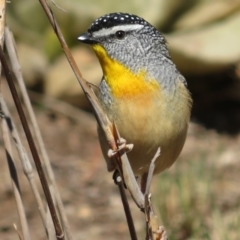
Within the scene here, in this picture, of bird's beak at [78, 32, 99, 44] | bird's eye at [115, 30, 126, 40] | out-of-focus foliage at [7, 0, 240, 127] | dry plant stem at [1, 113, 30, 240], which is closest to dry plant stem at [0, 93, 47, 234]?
dry plant stem at [1, 113, 30, 240]

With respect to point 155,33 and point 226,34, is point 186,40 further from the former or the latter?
point 155,33

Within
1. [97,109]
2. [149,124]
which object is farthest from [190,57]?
[97,109]

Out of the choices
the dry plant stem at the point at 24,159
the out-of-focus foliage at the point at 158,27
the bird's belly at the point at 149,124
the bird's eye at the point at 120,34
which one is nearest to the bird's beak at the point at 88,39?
the bird's eye at the point at 120,34

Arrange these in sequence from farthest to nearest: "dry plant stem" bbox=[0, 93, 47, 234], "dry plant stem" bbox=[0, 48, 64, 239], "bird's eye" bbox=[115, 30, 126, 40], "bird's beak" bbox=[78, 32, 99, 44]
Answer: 1. "bird's eye" bbox=[115, 30, 126, 40]
2. "bird's beak" bbox=[78, 32, 99, 44]
3. "dry plant stem" bbox=[0, 93, 47, 234]
4. "dry plant stem" bbox=[0, 48, 64, 239]

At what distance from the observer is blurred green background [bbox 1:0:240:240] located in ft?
20.5

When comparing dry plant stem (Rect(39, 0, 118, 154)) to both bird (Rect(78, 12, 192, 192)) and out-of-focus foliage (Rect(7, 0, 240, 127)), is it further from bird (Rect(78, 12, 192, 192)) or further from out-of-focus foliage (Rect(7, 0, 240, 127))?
out-of-focus foliage (Rect(7, 0, 240, 127))

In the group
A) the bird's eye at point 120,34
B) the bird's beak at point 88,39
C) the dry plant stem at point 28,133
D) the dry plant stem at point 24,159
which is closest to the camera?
the dry plant stem at point 28,133

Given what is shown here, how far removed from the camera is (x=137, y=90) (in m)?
3.22

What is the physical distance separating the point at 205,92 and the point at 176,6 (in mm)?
907

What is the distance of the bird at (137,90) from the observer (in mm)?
3189

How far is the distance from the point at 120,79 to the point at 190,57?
322 cm

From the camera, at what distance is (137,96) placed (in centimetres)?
320

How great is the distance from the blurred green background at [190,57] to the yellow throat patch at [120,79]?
2.41 meters

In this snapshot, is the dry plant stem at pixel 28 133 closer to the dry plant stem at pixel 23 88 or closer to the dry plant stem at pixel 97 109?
the dry plant stem at pixel 97 109
